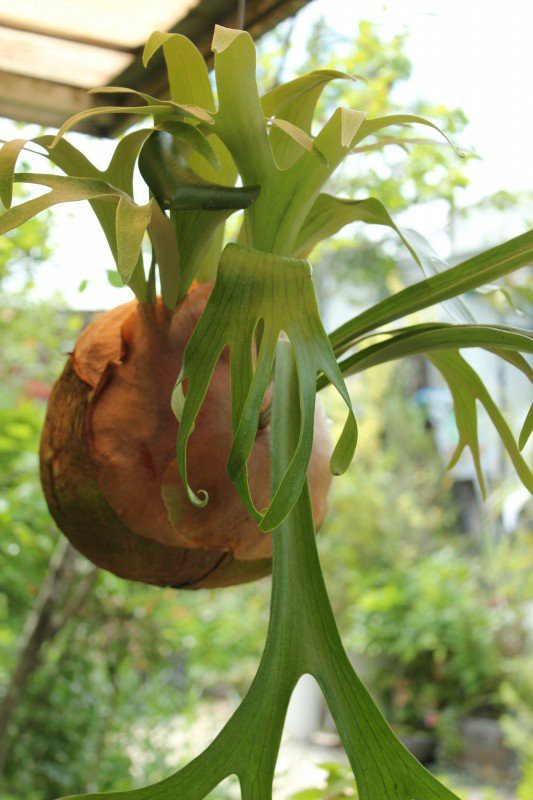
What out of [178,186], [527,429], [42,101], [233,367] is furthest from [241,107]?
[42,101]

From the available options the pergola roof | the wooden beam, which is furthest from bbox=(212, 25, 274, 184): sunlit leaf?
the wooden beam

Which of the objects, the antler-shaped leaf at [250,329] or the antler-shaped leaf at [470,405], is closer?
the antler-shaped leaf at [250,329]

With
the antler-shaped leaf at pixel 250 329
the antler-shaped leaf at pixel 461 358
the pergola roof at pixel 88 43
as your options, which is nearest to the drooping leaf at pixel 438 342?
the antler-shaped leaf at pixel 461 358

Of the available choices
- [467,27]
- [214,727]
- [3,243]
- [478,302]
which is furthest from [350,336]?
[478,302]

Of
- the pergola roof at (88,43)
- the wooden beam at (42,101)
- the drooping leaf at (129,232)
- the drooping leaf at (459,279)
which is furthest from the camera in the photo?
the wooden beam at (42,101)

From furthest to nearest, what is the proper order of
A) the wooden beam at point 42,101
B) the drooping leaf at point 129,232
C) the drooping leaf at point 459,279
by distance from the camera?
the wooden beam at point 42,101, the drooping leaf at point 459,279, the drooping leaf at point 129,232

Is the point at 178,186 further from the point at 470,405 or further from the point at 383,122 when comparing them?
the point at 470,405

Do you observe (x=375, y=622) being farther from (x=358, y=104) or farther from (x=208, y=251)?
(x=208, y=251)

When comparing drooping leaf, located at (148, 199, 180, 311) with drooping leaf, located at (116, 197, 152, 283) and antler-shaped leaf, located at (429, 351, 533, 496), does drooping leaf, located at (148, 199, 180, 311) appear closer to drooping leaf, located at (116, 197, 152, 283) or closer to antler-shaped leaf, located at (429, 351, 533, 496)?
drooping leaf, located at (116, 197, 152, 283)

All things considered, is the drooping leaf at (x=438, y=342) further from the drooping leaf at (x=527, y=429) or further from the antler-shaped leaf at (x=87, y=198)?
the antler-shaped leaf at (x=87, y=198)
